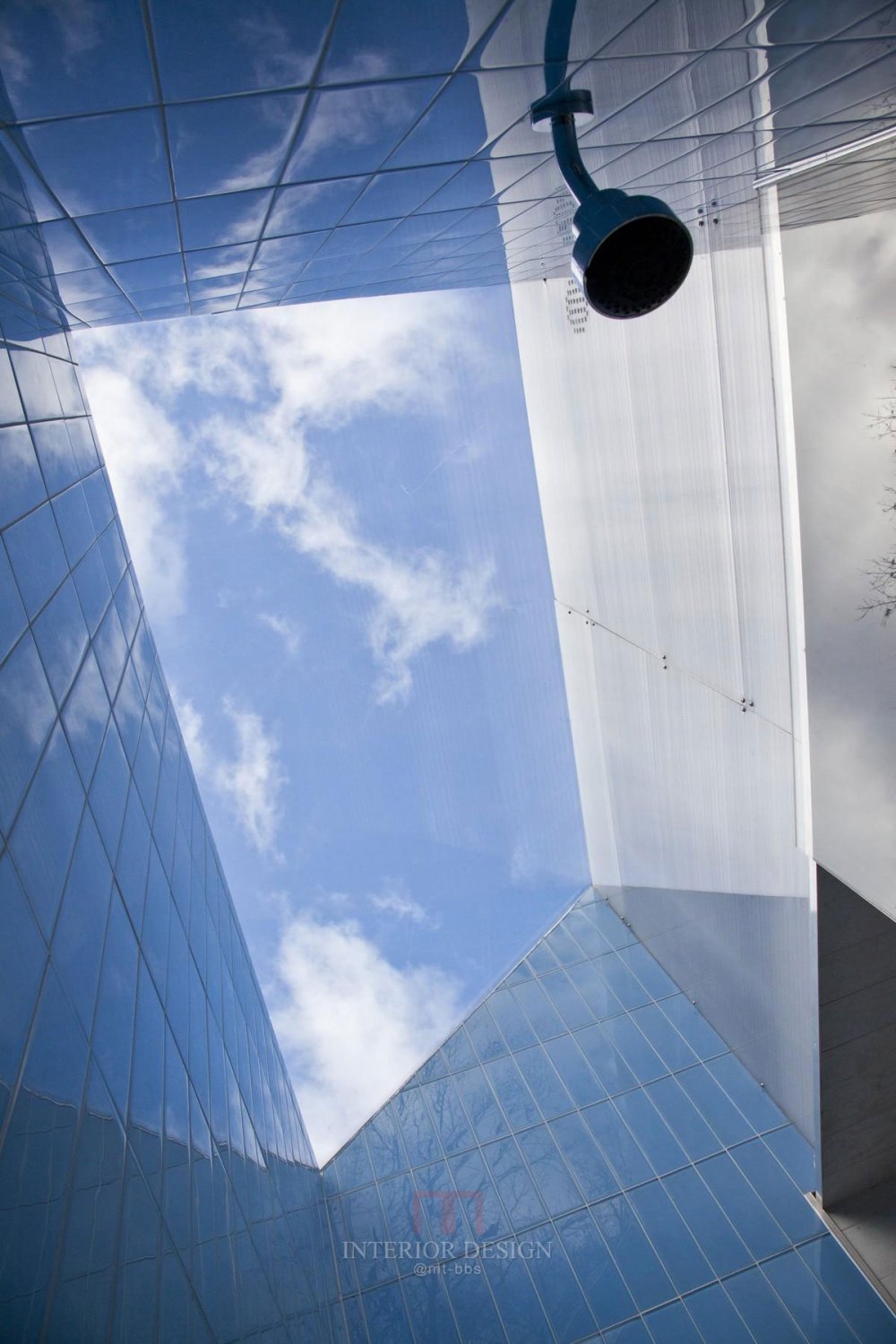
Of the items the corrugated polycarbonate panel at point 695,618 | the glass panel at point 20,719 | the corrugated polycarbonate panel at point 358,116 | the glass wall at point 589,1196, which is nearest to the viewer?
the corrugated polycarbonate panel at point 358,116

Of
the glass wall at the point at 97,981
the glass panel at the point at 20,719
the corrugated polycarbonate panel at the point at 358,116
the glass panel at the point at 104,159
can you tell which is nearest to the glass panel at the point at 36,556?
the glass wall at the point at 97,981

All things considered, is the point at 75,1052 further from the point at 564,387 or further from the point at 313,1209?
the point at 564,387

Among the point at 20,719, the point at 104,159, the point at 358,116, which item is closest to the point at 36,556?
the point at 20,719

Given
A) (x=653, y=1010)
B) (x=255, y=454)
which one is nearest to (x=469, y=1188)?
(x=653, y=1010)

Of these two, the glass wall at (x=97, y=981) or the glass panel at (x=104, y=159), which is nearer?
the glass wall at (x=97, y=981)

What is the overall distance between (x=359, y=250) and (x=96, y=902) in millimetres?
2774

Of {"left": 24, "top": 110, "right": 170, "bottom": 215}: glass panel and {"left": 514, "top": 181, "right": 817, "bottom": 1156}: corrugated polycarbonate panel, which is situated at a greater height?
{"left": 24, "top": 110, "right": 170, "bottom": 215}: glass panel

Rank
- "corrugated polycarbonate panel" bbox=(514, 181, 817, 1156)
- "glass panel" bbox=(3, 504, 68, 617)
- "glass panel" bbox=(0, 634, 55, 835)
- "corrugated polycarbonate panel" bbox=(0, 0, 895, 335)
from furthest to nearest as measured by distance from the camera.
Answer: "corrugated polycarbonate panel" bbox=(514, 181, 817, 1156) < "glass panel" bbox=(3, 504, 68, 617) < "glass panel" bbox=(0, 634, 55, 835) < "corrugated polycarbonate panel" bbox=(0, 0, 895, 335)

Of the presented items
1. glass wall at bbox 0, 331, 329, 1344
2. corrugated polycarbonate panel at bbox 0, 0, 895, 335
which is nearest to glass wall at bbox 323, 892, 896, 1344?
glass wall at bbox 0, 331, 329, 1344

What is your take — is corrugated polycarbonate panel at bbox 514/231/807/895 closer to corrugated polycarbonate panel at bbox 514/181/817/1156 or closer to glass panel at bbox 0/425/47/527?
corrugated polycarbonate panel at bbox 514/181/817/1156

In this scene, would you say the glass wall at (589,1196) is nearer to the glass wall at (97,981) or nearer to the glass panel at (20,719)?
the glass wall at (97,981)

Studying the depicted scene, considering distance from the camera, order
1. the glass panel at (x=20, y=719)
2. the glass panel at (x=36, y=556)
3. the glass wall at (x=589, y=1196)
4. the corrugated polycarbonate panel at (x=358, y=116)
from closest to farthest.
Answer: the corrugated polycarbonate panel at (x=358, y=116), the glass panel at (x=20, y=719), the glass panel at (x=36, y=556), the glass wall at (x=589, y=1196)

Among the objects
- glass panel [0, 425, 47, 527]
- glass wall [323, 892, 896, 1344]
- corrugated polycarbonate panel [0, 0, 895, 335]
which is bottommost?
glass wall [323, 892, 896, 1344]

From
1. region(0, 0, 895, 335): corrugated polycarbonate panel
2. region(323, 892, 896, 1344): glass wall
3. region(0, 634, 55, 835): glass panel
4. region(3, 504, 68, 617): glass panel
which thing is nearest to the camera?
region(0, 0, 895, 335): corrugated polycarbonate panel
